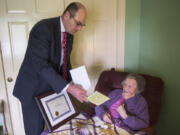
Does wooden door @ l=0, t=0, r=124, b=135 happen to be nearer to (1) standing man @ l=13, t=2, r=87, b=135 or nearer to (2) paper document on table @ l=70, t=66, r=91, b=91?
(1) standing man @ l=13, t=2, r=87, b=135

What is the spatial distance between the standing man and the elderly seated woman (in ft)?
0.96

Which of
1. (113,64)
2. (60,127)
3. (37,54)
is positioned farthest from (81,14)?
(113,64)

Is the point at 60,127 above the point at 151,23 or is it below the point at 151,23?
below

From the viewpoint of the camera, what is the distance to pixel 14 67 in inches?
65.4

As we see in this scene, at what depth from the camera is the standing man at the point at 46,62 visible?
106 cm

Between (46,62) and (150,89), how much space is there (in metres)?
0.91

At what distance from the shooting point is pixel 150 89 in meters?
1.32

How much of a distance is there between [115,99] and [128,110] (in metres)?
0.14

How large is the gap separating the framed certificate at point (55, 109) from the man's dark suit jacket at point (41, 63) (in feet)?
0.36

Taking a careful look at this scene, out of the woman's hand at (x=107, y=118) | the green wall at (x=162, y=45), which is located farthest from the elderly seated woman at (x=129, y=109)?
the green wall at (x=162, y=45)

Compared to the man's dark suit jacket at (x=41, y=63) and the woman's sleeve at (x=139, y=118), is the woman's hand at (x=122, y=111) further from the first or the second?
the man's dark suit jacket at (x=41, y=63)

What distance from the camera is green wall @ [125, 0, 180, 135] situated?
132 cm

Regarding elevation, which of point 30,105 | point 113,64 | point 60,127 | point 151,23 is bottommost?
point 60,127

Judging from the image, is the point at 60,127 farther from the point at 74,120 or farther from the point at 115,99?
the point at 115,99
